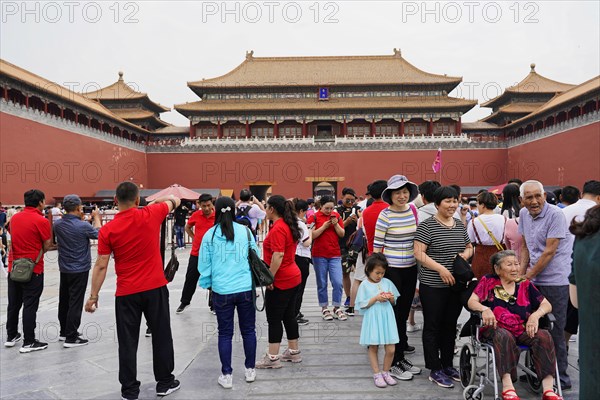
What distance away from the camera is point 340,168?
26031 mm

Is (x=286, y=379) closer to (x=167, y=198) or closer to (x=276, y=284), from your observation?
(x=276, y=284)

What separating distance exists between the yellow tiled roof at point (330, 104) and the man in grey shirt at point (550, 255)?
23598mm

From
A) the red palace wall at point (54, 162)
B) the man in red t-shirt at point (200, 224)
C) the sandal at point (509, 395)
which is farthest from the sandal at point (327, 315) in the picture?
the red palace wall at point (54, 162)

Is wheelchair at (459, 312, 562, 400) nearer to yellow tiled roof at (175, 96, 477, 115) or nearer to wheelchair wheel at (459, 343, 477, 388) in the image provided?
wheelchair wheel at (459, 343, 477, 388)

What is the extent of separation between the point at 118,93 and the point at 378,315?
30.1 meters

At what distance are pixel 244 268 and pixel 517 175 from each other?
25551 millimetres

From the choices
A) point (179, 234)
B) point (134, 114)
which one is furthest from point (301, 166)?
point (179, 234)

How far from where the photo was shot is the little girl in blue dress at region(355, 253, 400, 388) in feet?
9.80

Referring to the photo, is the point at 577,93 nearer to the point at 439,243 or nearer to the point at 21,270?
the point at 439,243

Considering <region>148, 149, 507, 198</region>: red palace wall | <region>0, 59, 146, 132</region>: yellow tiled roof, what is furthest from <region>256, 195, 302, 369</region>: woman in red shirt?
<region>148, 149, 507, 198</region>: red palace wall

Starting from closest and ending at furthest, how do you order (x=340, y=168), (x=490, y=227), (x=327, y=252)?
(x=490, y=227), (x=327, y=252), (x=340, y=168)

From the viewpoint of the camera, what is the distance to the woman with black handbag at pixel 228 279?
2990 millimetres

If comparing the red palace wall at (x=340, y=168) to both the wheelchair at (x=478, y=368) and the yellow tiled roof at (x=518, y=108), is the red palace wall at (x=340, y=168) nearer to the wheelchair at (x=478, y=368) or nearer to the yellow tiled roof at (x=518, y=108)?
the yellow tiled roof at (x=518, y=108)

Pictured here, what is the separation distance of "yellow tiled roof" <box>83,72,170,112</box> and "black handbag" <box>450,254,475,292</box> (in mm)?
28404
